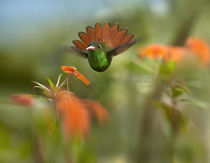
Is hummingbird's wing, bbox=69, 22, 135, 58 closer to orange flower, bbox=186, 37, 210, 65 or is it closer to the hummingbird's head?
the hummingbird's head

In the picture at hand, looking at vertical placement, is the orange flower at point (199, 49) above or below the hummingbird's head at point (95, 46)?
above

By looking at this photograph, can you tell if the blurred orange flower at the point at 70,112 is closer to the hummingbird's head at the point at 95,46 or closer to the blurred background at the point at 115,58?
the hummingbird's head at the point at 95,46

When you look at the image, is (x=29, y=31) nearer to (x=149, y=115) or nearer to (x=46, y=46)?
(x=46, y=46)

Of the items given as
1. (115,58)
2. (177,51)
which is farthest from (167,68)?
(115,58)

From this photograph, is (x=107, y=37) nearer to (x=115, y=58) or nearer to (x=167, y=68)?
(x=167, y=68)

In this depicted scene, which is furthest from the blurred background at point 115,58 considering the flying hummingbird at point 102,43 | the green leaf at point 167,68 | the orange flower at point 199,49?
the flying hummingbird at point 102,43
